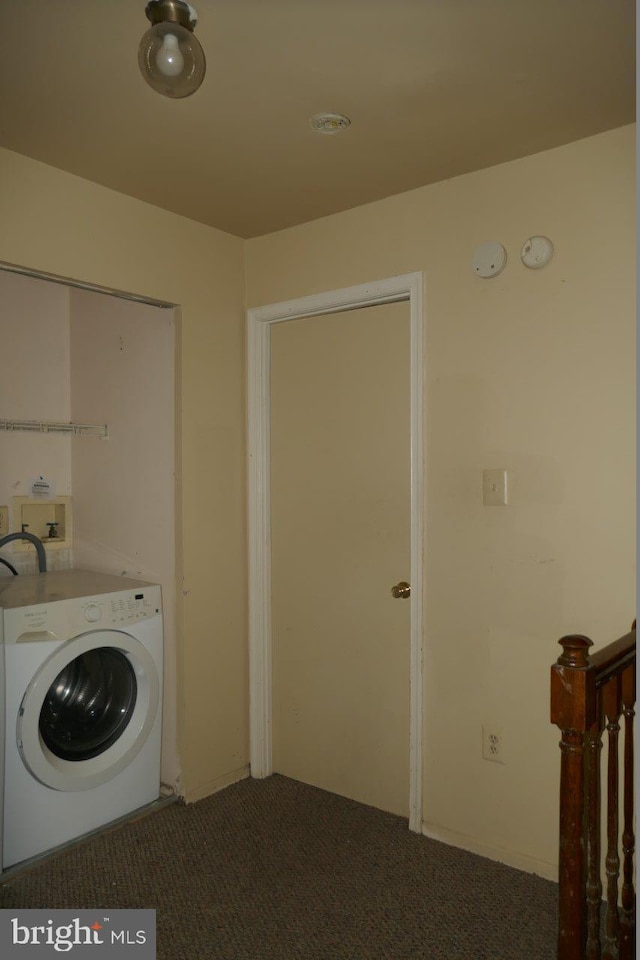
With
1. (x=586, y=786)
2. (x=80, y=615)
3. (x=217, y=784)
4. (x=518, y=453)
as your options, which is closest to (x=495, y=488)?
(x=518, y=453)

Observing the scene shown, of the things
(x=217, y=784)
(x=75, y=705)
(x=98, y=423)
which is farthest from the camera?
(x=98, y=423)

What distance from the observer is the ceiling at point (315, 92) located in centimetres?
161

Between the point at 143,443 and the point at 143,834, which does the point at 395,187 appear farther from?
the point at 143,834

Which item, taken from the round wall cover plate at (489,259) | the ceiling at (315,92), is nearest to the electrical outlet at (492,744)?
the round wall cover plate at (489,259)

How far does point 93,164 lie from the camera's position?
2389 mm

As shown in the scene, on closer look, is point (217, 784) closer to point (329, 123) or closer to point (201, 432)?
point (201, 432)

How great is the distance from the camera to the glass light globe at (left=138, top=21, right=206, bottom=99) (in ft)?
4.36

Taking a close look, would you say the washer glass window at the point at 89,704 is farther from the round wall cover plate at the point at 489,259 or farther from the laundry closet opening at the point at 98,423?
the round wall cover plate at the point at 489,259

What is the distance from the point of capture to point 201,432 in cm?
295

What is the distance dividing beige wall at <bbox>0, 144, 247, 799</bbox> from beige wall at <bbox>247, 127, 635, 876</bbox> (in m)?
0.73

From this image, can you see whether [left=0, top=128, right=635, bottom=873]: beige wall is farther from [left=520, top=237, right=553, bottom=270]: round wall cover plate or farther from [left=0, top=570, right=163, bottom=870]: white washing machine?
[left=0, top=570, right=163, bottom=870]: white washing machine

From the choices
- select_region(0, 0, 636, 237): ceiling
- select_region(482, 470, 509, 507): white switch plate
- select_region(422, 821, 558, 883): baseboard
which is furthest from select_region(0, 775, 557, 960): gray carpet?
select_region(0, 0, 636, 237): ceiling

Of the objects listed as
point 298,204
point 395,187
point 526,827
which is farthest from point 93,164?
point 526,827

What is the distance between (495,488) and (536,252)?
798 mm
